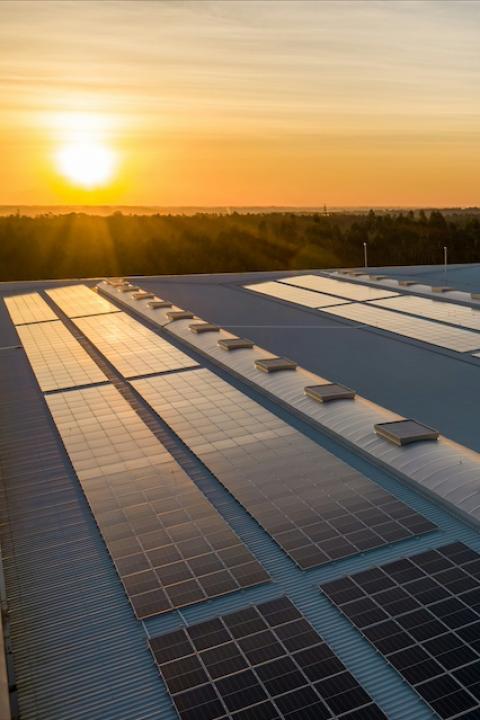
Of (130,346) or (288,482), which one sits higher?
(130,346)

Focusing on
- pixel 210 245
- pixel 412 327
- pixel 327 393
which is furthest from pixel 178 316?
pixel 210 245

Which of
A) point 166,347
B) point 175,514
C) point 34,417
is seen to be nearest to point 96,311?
point 166,347

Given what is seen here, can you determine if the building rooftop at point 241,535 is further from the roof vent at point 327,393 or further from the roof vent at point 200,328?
the roof vent at point 200,328

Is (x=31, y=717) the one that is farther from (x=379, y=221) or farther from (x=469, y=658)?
(x=379, y=221)

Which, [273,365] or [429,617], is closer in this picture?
[429,617]

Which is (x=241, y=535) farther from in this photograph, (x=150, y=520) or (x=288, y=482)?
(x=288, y=482)

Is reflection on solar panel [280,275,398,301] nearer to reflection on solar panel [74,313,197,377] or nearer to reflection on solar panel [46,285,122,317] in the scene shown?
reflection on solar panel [46,285,122,317]

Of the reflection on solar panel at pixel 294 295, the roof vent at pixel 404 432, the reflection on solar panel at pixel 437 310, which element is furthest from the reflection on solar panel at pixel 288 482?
the reflection on solar panel at pixel 294 295
